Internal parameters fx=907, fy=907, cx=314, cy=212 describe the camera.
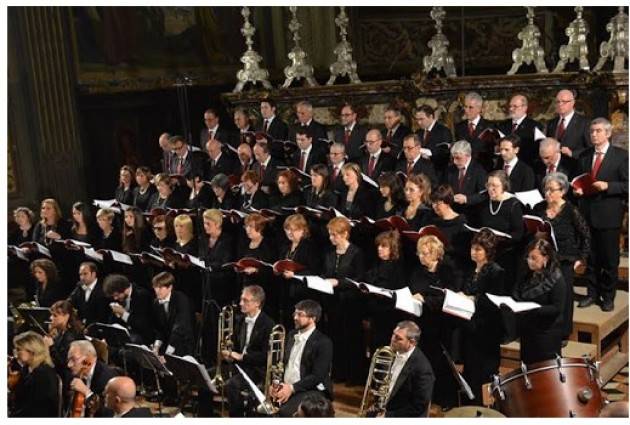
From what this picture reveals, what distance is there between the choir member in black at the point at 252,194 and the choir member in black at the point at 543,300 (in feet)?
10.0

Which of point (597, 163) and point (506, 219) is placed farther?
point (597, 163)

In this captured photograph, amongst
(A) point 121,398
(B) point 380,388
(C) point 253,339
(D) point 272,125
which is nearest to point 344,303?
(C) point 253,339

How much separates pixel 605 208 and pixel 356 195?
2.11m

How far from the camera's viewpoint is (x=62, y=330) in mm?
7004

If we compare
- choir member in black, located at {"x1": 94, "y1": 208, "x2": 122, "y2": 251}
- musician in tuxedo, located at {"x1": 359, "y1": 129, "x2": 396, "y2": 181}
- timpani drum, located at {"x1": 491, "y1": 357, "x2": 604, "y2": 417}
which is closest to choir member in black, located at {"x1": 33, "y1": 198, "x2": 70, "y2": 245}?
choir member in black, located at {"x1": 94, "y1": 208, "x2": 122, "y2": 251}

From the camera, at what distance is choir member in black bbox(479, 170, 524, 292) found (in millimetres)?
6930

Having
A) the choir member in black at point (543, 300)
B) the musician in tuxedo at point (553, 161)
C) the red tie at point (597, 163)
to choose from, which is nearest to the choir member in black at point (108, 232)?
the musician in tuxedo at point (553, 161)

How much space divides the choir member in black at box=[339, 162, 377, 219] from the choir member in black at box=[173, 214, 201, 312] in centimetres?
138

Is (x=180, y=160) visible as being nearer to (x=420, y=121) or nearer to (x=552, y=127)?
(x=420, y=121)

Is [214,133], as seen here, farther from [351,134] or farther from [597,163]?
[597,163]

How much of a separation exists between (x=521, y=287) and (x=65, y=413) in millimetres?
3282

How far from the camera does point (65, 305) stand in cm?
700

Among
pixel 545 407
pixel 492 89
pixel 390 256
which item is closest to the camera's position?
pixel 545 407

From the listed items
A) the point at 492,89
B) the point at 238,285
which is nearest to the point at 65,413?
the point at 238,285
